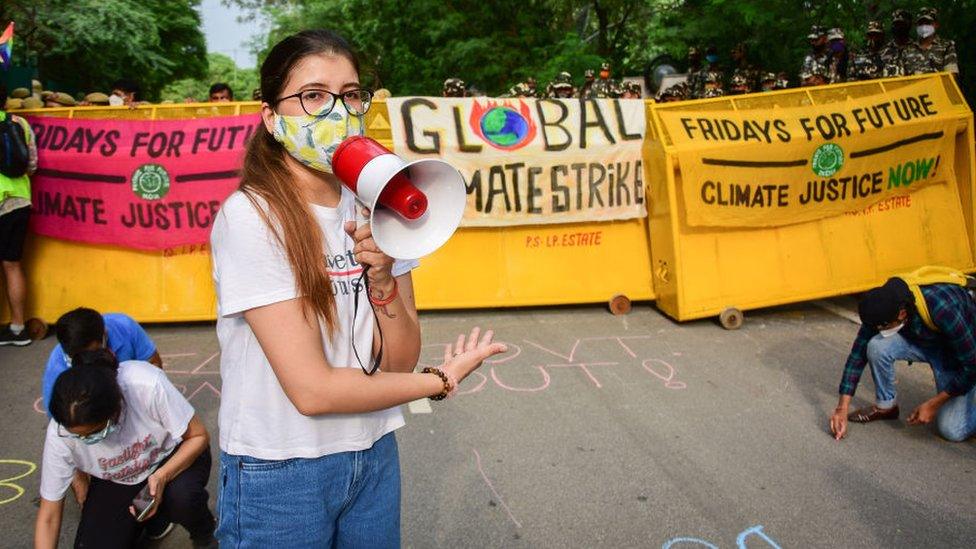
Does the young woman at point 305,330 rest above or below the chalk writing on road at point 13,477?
above

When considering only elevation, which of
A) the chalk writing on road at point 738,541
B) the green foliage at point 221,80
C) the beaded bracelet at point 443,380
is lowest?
the chalk writing on road at point 738,541

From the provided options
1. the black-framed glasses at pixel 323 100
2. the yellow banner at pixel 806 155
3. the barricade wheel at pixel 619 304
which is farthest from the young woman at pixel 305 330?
the barricade wheel at pixel 619 304

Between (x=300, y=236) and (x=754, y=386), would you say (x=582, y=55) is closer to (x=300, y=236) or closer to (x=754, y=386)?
(x=754, y=386)

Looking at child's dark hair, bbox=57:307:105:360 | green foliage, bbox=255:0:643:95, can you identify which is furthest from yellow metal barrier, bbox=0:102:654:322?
green foliage, bbox=255:0:643:95

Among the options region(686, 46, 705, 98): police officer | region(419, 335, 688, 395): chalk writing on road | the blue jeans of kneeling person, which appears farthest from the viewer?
region(686, 46, 705, 98): police officer

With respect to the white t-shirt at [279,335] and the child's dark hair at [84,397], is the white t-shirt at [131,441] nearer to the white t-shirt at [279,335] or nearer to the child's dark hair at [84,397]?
the child's dark hair at [84,397]

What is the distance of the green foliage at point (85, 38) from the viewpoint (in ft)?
43.0

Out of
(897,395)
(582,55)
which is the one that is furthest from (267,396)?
(582,55)

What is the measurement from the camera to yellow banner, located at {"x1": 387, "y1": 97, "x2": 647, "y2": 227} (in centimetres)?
642

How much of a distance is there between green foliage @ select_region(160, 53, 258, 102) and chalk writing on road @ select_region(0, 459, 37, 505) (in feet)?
127

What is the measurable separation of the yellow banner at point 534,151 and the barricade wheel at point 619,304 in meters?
0.75

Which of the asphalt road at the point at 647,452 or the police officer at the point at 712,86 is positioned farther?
the police officer at the point at 712,86

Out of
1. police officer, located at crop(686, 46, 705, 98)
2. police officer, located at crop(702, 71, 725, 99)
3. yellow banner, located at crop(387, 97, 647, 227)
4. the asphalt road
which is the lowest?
the asphalt road

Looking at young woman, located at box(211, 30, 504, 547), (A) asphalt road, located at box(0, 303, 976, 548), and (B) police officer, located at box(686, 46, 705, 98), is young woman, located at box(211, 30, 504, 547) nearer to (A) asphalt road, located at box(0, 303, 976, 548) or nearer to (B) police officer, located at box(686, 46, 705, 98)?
(A) asphalt road, located at box(0, 303, 976, 548)
